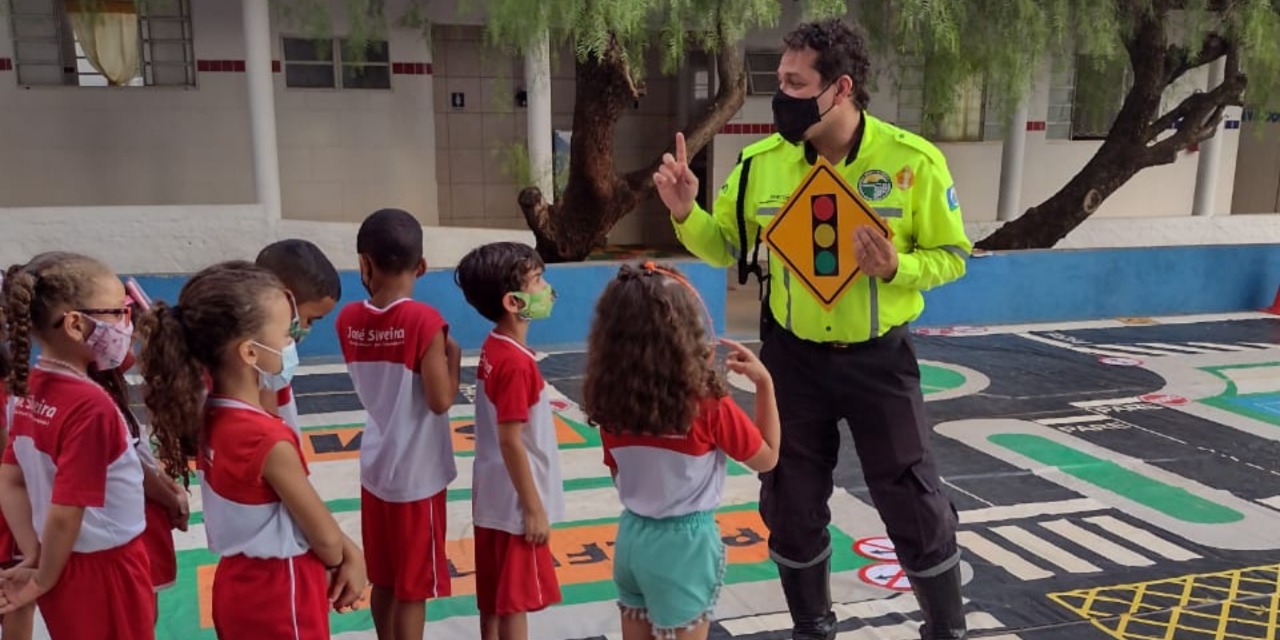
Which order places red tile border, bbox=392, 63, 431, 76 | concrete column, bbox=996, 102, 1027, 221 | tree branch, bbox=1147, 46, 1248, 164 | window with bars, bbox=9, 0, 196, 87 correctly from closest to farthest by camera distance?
window with bars, bbox=9, 0, 196, 87, tree branch, bbox=1147, 46, 1248, 164, red tile border, bbox=392, 63, 431, 76, concrete column, bbox=996, 102, 1027, 221

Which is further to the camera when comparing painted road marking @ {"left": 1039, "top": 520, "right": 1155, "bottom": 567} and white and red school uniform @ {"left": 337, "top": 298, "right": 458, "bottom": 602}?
painted road marking @ {"left": 1039, "top": 520, "right": 1155, "bottom": 567}

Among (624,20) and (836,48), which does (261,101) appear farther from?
(836,48)

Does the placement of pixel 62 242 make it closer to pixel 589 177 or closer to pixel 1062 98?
pixel 589 177

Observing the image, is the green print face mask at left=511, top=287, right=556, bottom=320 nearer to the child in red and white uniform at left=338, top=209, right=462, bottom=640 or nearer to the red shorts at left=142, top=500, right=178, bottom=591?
the child in red and white uniform at left=338, top=209, right=462, bottom=640

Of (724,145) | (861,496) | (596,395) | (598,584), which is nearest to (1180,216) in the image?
(724,145)

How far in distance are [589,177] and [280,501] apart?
6573mm

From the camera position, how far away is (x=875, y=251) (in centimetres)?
264

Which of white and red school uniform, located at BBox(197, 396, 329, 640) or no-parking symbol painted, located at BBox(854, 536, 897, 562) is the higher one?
white and red school uniform, located at BBox(197, 396, 329, 640)

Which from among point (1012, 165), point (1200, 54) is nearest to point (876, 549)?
point (1200, 54)

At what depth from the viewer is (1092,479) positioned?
491 cm

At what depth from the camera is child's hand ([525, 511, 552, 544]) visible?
8.89ft

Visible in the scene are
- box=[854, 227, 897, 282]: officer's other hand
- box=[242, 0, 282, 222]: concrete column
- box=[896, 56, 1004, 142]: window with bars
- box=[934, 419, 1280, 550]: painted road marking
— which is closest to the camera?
box=[854, 227, 897, 282]: officer's other hand

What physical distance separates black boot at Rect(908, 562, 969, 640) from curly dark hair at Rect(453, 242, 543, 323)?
138 centimetres

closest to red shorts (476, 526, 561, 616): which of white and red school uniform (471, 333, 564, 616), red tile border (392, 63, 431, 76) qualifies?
white and red school uniform (471, 333, 564, 616)
